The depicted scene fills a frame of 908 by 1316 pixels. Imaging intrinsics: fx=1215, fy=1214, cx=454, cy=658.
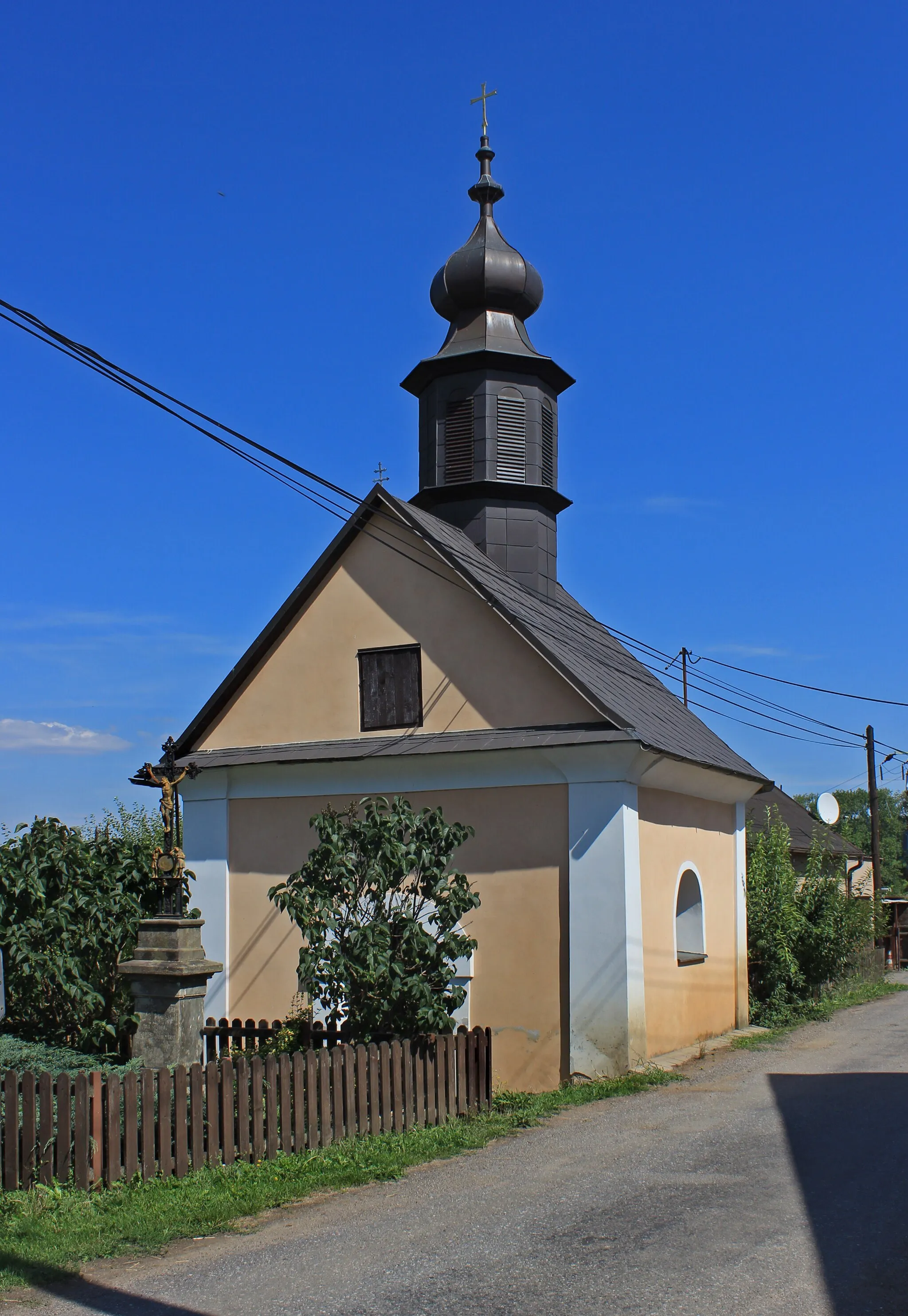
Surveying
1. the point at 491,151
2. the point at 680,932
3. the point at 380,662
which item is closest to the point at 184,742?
the point at 380,662

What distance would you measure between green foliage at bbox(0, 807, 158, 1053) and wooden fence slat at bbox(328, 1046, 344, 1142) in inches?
108

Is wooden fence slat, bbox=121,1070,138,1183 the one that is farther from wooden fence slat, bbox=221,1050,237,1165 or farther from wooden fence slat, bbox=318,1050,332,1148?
wooden fence slat, bbox=318,1050,332,1148

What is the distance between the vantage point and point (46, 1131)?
793 cm

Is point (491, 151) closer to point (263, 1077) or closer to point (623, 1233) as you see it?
point (263, 1077)

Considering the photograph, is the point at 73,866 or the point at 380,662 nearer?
the point at 73,866

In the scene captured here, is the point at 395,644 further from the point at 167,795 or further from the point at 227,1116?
the point at 227,1116

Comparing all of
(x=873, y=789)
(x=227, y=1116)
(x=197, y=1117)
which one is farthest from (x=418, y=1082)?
(x=873, y=789)

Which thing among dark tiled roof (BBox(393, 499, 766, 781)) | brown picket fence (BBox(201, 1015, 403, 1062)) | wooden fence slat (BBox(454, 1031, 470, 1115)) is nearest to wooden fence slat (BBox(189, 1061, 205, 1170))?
wooden fence slat (BBox(454, 1031, 470, 1115))

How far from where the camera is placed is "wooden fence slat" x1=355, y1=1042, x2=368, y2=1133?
980cm

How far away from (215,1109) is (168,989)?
1930 millimetres

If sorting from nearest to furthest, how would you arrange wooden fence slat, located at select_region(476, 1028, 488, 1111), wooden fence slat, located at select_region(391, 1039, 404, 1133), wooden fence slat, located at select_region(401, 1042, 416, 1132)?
wooden fence slat, located at select_region(391, 1039, 404, 1133) < wooden fence slat, located at select_region(401, 1042, 416, 1132) < wooden fence slat, located at select_region(476, 1028, 488, 1111)

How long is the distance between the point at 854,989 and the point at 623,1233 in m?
18.4

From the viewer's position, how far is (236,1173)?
27.8 ft

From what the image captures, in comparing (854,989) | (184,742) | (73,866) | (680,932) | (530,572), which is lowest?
(854,989)
